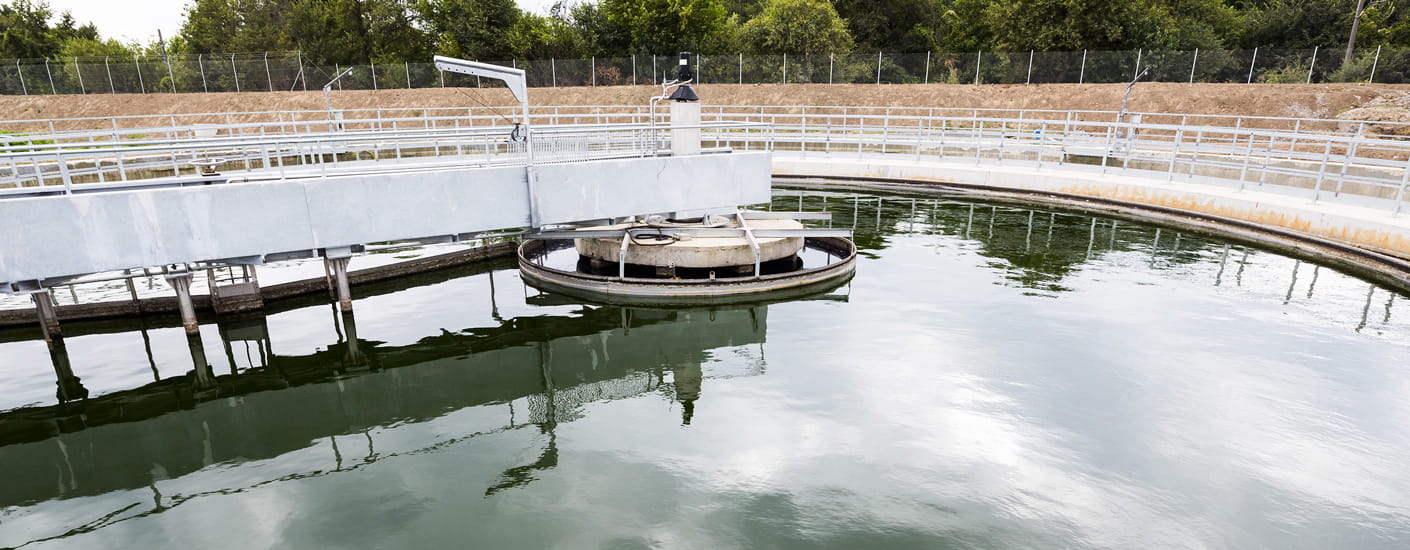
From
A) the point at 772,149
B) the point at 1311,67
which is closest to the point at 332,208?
the point at 772,149

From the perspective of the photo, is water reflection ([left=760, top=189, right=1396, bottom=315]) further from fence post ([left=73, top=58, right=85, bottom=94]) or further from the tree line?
fence post ([left=73, top=58, right=85, bottom=94])

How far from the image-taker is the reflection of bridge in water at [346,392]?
7980 millimetres

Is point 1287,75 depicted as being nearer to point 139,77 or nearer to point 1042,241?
point 1042,241

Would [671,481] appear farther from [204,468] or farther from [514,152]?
[514,152]

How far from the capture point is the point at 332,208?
10.6 m

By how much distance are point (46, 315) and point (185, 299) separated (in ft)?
6.38

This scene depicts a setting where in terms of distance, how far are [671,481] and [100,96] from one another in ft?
182

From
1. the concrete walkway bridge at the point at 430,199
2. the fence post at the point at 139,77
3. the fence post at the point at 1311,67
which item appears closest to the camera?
the concrete walkway bridge at the point at 430,199

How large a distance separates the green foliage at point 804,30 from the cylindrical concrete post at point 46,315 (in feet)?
143

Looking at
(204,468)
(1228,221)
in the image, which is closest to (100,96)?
(204,468)

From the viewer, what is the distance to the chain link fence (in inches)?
1550

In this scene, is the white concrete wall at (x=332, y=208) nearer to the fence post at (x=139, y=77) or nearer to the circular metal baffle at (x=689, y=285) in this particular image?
the circular metal baffle at (x=689, y=285)

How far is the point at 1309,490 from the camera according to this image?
694 cm

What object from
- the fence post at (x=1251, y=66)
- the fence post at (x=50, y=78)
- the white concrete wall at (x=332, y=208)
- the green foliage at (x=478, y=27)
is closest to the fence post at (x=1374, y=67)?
the fence post at (x=1251, y=66)
